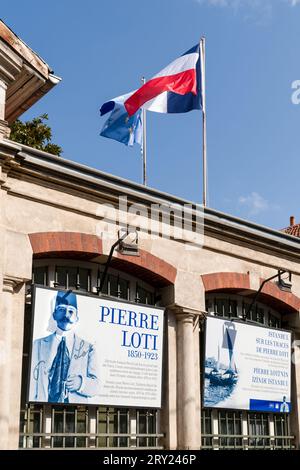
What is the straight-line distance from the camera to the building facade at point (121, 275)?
1121 cm

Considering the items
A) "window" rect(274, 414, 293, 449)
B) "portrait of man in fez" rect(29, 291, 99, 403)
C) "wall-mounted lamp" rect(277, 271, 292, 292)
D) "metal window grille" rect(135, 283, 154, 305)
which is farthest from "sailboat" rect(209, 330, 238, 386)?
"portrait of man in fez" rect(29, 291, 99, 403)

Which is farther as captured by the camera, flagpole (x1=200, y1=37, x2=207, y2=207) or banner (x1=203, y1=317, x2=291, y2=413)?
flagpole (x1=200, y1=37, x2=207, y2=207)

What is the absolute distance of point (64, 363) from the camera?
1162 cm

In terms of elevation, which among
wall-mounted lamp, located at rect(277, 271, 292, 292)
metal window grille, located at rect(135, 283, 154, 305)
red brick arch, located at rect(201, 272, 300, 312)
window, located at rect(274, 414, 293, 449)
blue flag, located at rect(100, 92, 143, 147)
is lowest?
window, located at rect(274, 414, 293, 449)

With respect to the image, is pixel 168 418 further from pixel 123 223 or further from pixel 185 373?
pixel 123 223

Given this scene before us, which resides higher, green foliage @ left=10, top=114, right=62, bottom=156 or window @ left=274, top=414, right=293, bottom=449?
green foliage @ left=10, top=114, right=62, bottom=156

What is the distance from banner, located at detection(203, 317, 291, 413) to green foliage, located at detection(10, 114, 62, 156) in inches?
468

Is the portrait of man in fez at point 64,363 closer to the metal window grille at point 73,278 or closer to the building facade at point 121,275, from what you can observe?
the building facade at point 121,275

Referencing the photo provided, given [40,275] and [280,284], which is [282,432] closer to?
[280,284]

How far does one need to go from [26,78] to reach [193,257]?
4906mm

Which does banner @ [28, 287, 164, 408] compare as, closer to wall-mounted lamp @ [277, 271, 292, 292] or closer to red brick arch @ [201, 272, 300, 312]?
red brick arch @ [201, 272, 300, 312]

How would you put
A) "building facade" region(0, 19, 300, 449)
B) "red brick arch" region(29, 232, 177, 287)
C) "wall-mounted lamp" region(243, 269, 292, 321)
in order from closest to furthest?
1. "building facade" region(0, 19, 300, 449)
2. "red brick arch" region(29, 232, 177, 287)
3. "wall-mounted lamp" region(243, 269, 292, 321)

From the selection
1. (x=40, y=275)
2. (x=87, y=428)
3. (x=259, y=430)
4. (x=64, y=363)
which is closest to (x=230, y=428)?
(x=259, y=430)

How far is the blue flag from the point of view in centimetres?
1577
